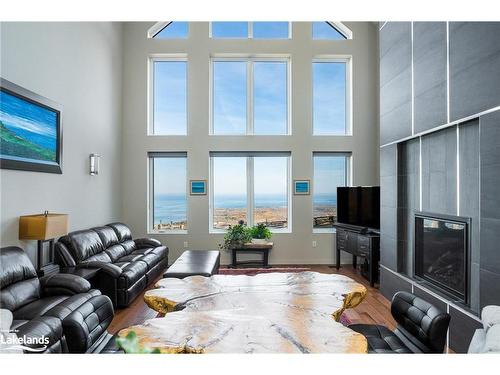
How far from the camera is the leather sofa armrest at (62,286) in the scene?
2848 millimetres

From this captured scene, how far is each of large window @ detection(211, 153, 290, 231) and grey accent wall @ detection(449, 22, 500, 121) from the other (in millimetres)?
3752

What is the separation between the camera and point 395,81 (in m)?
3.88

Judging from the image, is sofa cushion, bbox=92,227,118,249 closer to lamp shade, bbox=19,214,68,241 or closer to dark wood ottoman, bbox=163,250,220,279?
dark wood ottoman, bbox=163,250,220,279

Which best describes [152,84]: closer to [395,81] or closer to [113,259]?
[113,259]

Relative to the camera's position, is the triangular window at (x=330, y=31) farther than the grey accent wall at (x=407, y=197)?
Yes

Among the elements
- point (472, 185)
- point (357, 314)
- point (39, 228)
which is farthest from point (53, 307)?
point (472, 185)

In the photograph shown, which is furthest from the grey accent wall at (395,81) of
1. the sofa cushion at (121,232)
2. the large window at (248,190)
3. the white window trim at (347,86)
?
the sofa cushion at (121,232)

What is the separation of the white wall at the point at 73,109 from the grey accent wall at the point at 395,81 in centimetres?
421

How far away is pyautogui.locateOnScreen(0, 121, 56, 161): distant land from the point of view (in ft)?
9.88

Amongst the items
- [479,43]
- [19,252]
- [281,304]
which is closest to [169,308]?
[281,304]

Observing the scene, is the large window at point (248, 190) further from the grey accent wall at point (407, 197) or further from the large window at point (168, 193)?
the grey accent wall at point (407, 197)

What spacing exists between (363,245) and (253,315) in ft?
10.8
